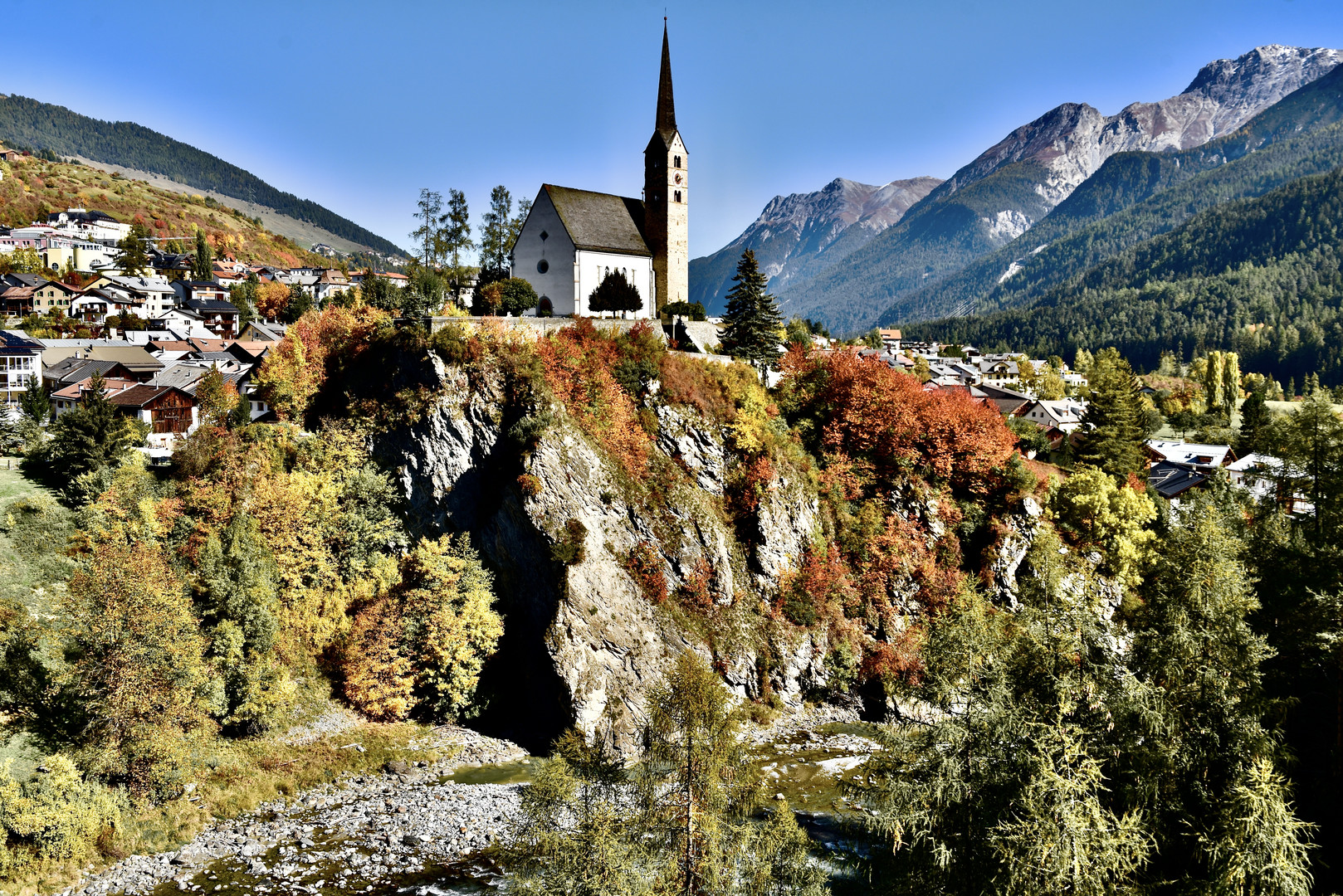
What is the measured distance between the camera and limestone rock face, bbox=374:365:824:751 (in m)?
33.0

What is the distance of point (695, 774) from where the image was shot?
52.1 ft

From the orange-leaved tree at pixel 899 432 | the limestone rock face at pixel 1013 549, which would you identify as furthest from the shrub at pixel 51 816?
the limestone rock face at pixel 1013 549

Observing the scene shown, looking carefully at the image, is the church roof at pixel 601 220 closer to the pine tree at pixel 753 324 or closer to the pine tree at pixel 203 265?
the pine tree at pixel 753 324

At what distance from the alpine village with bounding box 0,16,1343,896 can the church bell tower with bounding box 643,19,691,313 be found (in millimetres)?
272

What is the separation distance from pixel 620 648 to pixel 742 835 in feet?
58.6

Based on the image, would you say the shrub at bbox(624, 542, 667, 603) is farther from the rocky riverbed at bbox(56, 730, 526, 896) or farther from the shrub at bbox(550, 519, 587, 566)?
the rocky riverbed at bbox(56, 730, 526, 896)

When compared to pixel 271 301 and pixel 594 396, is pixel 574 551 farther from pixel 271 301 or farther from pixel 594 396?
pixel 271 301

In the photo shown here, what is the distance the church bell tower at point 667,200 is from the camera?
168 ft

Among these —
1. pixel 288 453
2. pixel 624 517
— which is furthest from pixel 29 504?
pixel 624 517

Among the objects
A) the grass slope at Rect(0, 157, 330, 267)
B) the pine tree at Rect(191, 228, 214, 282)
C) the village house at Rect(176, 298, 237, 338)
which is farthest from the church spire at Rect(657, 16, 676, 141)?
the grass slope at Rect(0, 157, 330, 267)

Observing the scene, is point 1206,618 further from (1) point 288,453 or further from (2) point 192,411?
(2) point 192,411

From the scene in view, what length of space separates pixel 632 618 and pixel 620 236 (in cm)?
2801

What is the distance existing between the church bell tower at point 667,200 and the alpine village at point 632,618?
0.89 feet

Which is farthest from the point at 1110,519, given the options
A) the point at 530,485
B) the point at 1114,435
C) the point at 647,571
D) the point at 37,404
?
the point at 37,404
